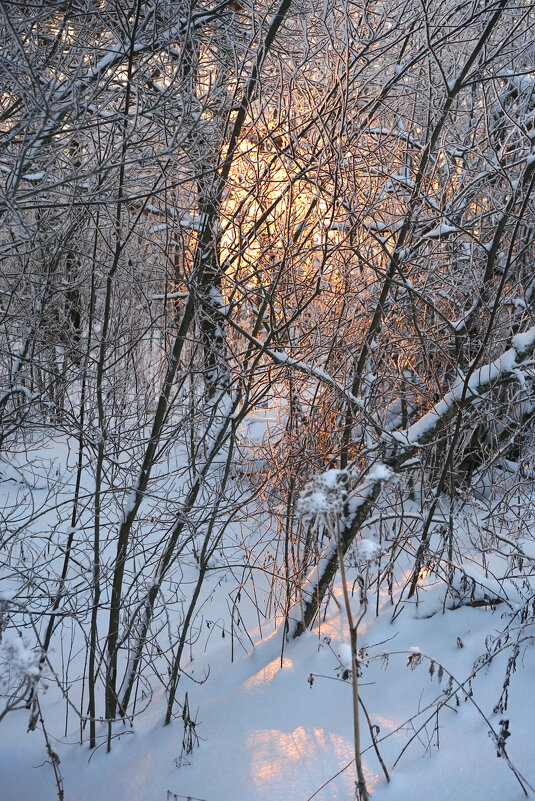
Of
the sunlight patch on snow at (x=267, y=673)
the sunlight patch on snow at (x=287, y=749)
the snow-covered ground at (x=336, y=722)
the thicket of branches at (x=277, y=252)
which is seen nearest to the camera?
the snow-covered ground at (x=336, y=722)

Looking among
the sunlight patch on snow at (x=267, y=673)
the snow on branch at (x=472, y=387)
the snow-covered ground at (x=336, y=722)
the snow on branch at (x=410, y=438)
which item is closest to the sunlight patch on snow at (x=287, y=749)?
the snow-covered ground at (x=336, y=722)

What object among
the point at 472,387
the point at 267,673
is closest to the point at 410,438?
the point at 472,387

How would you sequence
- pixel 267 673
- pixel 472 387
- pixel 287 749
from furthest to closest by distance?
pixel 267 673
pixel 472 387
pixel 287 749

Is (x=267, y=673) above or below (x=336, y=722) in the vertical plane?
above

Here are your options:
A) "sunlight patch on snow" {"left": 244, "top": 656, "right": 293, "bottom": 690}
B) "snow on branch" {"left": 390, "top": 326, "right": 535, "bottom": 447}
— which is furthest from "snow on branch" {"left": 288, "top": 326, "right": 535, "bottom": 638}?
"sunlight patch on snow" {"left": 244, "top": 656, "right": 293, "bottom": 690}

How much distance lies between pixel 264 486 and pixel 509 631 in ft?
4.84

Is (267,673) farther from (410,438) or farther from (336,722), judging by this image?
(410,438)

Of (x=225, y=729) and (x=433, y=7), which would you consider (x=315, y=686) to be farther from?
(x=433, y=7)

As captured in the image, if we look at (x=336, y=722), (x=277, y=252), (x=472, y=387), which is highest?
(x=277, y=252)

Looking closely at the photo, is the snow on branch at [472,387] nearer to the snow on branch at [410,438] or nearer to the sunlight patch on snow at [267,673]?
the snow on branch at [410,438]

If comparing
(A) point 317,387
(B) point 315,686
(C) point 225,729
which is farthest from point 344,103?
(C) point 225,729

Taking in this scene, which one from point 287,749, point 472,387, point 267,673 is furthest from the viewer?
point 267,673

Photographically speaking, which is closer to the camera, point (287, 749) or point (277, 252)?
point (287, 749)

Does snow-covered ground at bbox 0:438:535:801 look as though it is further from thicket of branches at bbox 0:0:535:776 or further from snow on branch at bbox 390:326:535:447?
snow on branch at bbox 390:326:535:447
